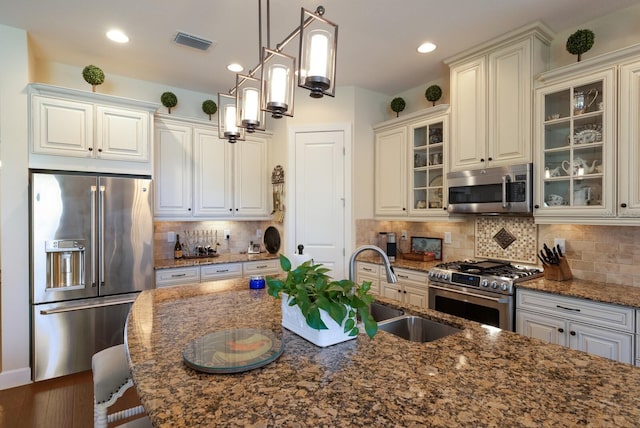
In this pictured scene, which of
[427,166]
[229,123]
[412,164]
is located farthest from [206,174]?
[427,166]

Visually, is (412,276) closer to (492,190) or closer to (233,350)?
(492,190)

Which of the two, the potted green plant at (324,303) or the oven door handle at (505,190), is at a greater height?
the oven door handle at (505,190)

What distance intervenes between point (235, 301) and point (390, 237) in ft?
8.09

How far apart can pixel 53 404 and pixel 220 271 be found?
66.9 inches

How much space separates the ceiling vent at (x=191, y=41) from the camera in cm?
279

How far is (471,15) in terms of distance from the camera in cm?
251

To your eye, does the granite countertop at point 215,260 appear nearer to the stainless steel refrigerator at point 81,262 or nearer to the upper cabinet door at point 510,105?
the stainless steel refrigerator at point 81,262

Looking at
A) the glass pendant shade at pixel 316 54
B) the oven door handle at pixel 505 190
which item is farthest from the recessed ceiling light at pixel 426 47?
the glass pendant shade at pixel 316 54

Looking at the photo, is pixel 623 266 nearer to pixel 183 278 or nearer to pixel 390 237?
pixel 390 237

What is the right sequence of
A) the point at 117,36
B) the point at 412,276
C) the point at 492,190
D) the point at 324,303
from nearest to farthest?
the point at 324,303, the point at 117,36, the point at 492,190, the point at 412,276

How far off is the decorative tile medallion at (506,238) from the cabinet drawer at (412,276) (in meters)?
0.67

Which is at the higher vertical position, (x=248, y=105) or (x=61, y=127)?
(x=61, y=127)

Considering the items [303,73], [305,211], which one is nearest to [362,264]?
[305,211]

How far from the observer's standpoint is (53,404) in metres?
2.48
